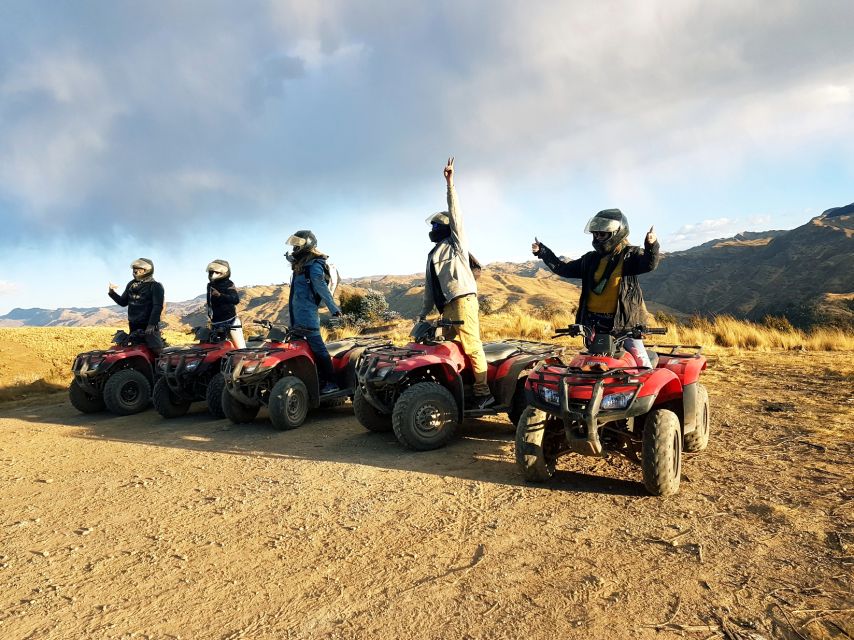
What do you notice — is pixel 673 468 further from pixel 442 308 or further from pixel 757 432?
pixel 442 308

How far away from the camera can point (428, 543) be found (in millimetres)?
3566

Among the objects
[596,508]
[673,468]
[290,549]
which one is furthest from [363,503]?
[673,468]

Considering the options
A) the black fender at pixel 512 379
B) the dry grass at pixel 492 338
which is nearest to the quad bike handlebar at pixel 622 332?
the black fender at pixel 512 379

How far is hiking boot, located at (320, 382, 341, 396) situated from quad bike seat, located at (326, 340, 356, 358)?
398 mm

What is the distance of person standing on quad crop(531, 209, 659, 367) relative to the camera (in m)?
4.83

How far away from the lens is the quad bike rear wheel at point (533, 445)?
4.45 metres

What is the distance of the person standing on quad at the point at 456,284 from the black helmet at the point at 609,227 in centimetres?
157

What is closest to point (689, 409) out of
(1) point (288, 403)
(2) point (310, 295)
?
(1) point (288, 403)

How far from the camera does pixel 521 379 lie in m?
6.24

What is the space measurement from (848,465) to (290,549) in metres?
4.52

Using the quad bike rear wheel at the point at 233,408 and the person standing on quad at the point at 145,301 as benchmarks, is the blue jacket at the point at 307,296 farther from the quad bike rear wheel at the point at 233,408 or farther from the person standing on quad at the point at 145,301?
the person standing on quad at the point at 145,301

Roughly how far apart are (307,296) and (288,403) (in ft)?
5.20

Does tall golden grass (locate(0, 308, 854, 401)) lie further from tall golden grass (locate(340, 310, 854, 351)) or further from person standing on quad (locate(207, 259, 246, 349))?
person standing on quad (locate(207, 259, 246, 349))

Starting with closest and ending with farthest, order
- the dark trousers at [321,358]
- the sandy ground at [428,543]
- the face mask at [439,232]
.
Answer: the sandy ground at [428,543] < the face mask at [439,232] < the dark trousers at [321,358]
